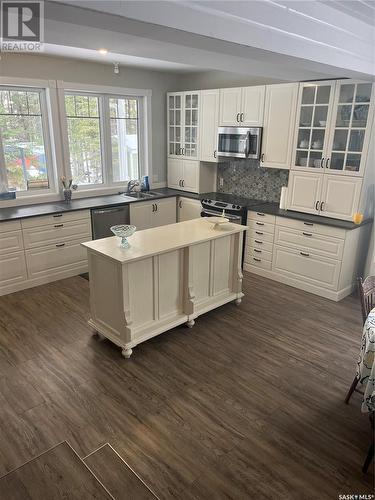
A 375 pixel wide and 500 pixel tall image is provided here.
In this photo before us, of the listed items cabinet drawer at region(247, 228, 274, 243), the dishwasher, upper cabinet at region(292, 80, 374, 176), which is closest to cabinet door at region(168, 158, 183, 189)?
the dishwasher

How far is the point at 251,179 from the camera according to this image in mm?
5293

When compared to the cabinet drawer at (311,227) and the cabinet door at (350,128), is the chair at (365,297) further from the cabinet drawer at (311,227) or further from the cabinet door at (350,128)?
the cabinet door at (350,128)

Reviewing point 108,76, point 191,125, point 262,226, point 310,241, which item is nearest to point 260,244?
point 262,226

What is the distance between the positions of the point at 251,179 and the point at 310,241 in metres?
1.51

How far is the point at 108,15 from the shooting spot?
1.33 metres

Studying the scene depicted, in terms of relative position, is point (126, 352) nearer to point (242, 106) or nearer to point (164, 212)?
point (164, 212)

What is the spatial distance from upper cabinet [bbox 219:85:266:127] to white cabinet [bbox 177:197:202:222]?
3.91 ft

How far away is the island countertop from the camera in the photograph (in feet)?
9.58

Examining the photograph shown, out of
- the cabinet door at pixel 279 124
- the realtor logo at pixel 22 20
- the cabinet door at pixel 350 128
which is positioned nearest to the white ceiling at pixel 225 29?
the realtor logo at pixel 22 20

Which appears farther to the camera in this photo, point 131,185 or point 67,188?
point 131,185

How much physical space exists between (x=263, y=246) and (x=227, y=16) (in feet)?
11.1

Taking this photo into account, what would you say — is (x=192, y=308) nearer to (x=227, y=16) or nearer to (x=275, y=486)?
(x=275, y=486)

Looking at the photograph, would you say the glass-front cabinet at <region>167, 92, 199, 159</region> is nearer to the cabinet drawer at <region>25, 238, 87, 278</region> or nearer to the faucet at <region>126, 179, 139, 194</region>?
Answer: the faucet at <region>126, 179, 139, 194</region>

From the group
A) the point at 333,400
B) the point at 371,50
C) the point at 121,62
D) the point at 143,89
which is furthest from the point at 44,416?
the point at 143,89
